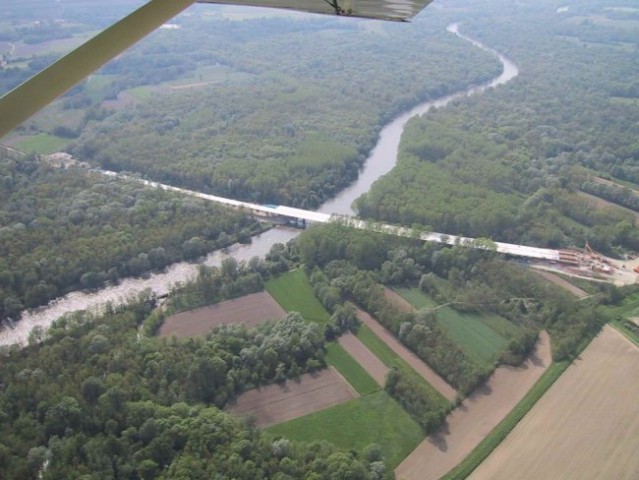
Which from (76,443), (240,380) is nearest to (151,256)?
(240,380)

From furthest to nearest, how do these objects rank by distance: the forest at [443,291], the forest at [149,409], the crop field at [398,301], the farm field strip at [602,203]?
the farm field strip at [602,203] < the crop field at [398,301] < the forest at [443,291] < the forest at [149,409]

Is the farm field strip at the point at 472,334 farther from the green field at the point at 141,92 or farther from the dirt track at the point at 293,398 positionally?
the green field at the point at 141,92

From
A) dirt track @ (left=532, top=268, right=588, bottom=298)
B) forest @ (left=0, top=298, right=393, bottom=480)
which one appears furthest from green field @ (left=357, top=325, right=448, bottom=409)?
dirt track @ (left=532, top=268, right=588, bottom=298)

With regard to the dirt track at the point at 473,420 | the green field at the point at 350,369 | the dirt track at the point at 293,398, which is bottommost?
the dirt track at the point at 473,420

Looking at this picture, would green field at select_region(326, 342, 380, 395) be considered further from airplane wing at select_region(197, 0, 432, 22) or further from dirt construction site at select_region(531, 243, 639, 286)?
airplane wing at select_region(197, 0, 432, 22)

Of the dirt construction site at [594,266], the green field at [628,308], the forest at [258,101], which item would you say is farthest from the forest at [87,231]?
the green field at [628,308]

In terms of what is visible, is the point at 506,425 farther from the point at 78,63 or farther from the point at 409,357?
the point at 78,63

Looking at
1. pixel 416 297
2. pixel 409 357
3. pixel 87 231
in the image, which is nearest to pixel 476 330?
pixel 416 297

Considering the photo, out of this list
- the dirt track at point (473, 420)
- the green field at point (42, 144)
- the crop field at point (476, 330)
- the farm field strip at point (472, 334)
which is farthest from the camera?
the green field at point (42, 144)
